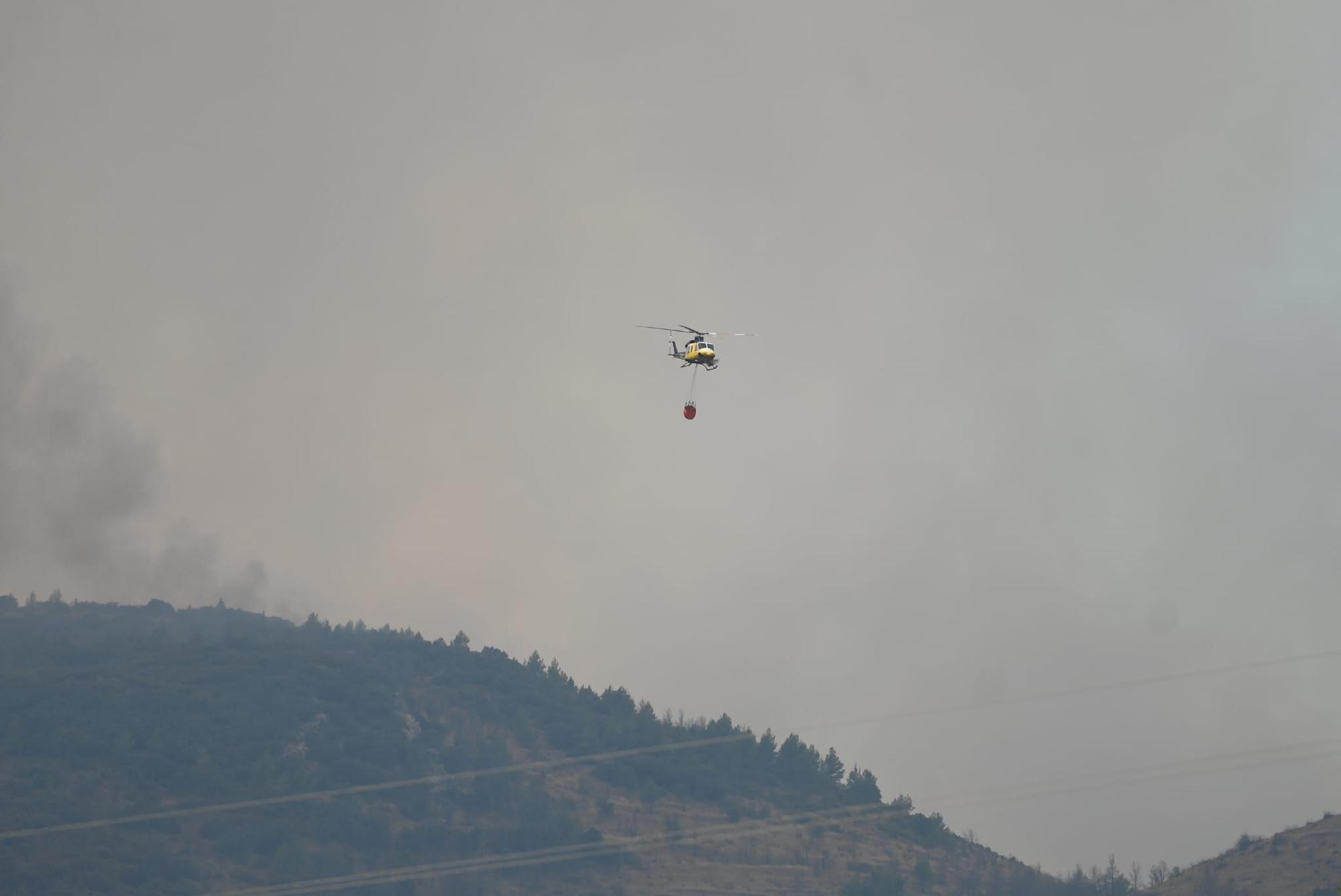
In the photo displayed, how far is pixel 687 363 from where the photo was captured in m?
115
